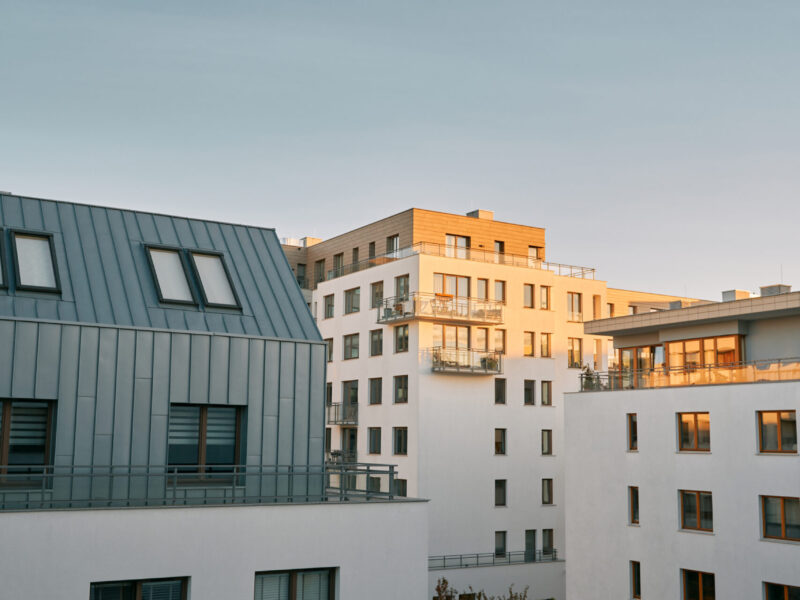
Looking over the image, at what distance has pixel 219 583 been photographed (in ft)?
44.7

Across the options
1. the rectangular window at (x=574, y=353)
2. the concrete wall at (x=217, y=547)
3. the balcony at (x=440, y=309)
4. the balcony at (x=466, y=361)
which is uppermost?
the balcony at (x=440, y=309)

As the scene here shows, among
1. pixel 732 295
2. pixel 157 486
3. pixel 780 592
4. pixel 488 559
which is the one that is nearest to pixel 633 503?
pixel 780 592

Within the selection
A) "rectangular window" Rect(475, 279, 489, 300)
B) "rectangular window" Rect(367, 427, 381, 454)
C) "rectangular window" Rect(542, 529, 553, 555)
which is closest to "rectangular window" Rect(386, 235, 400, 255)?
"rectangular window" Rect(475, 279, 489, 300)

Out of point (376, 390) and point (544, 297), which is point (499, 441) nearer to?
point (376, 390)

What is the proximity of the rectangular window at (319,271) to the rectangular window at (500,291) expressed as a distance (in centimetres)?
1259

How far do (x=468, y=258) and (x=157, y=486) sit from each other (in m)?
31.8

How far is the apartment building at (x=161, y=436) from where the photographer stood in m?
13.0

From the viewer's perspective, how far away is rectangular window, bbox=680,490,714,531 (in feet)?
95.0

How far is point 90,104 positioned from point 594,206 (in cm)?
2224

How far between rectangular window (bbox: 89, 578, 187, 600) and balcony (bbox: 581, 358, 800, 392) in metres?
20.7

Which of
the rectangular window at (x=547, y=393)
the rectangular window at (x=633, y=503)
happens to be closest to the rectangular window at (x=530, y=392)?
the rectangular window at (x=547, y=393)

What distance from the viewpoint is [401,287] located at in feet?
147

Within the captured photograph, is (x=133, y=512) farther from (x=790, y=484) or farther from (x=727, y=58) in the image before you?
(x=790, y=484)

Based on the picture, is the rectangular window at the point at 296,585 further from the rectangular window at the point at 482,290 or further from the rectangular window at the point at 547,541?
the rectangular window at the point at 547,541
